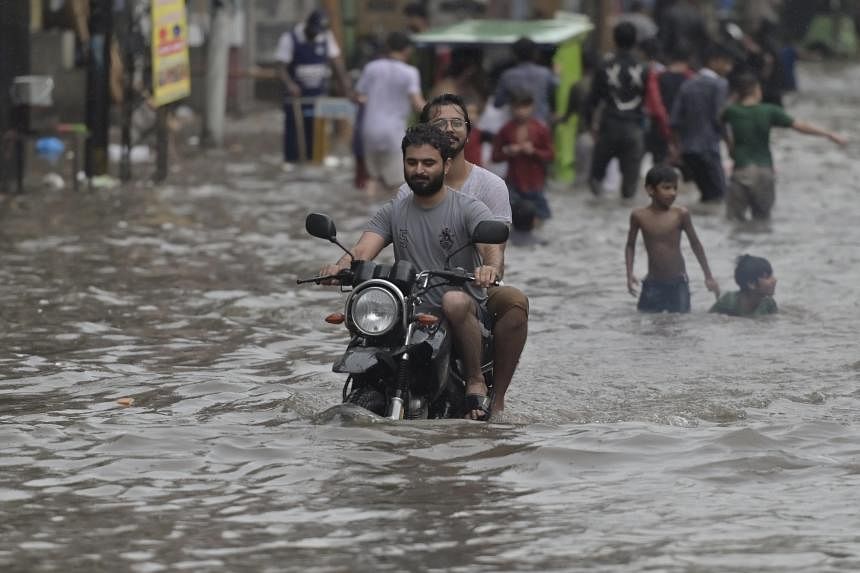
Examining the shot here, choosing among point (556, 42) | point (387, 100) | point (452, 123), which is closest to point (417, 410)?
point (452, 123)

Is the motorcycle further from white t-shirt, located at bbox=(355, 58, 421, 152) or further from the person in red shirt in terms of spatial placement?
white t-shirt, located at bbox=(355, 58, 421, 152)

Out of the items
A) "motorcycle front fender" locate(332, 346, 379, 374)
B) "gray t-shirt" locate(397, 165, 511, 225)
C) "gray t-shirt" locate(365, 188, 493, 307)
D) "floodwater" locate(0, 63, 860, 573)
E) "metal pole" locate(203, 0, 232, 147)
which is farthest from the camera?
"metal pole" locate(203, 0, 232, 147)

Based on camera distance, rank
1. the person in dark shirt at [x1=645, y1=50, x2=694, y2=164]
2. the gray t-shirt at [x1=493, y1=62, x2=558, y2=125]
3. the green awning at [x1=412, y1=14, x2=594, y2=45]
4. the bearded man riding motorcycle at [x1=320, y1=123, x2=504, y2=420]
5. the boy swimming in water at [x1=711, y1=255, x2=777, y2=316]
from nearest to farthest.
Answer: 1. the bearded man riding motorcycle at [x1=320, y1=123, x2=504, y2=420]
2. the boy swimming in water at [x1=711, y1=255, x2=777, y2=316]
3. the gray t-shirt at [x1=493, y1=62, x2=558, y2=125]
4. the person in dark shirt at [x1=645, y1=50, x2=694, y2=164]
5. the green awning at [x1=412, y1=14, x2=594, y2=45]

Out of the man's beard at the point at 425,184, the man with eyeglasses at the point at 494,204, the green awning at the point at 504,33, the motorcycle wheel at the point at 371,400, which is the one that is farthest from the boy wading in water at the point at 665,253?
the green awning at the point at 504,33

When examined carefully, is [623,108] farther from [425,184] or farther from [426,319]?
[426,319]

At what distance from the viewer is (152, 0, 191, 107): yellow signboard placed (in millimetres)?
20281

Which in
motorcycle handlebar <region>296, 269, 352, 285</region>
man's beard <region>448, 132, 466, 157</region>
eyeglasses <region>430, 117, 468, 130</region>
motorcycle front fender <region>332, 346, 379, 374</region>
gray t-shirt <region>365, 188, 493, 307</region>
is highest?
eyeglasses <region>430, 117, 468, 130</region>

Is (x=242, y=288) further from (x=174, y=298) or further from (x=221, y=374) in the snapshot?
(x=221, y=374)

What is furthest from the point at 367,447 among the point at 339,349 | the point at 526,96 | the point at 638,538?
the point at 526,96

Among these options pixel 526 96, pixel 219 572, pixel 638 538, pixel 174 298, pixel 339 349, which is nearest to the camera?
pixel 219 572

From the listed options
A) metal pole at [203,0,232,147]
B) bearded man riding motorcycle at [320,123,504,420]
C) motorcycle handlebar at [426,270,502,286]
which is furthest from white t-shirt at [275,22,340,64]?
motorcycle handlebar at [426,270,502,286]

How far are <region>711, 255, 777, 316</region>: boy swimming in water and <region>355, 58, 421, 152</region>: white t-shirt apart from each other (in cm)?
752

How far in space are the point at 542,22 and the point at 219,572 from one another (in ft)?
58.5

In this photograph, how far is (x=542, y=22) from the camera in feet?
78.1
